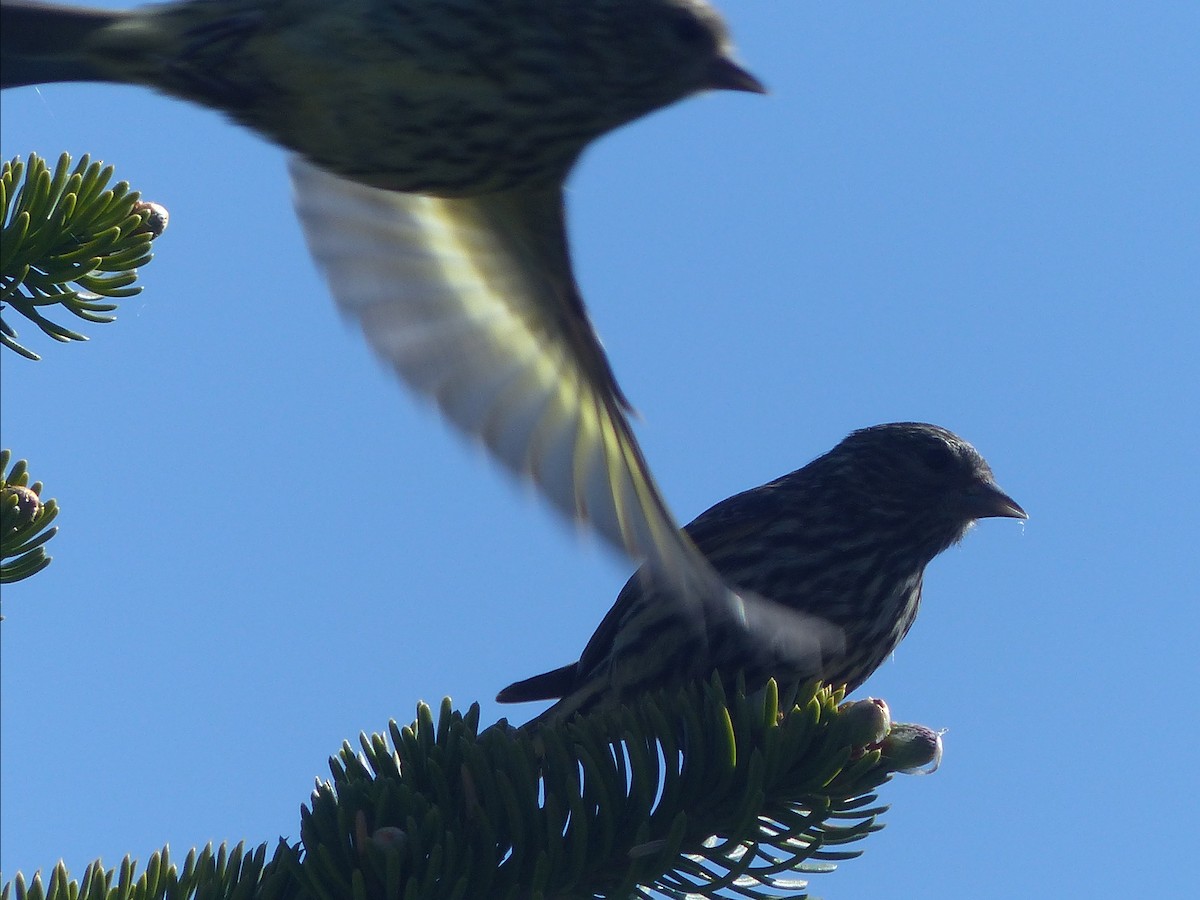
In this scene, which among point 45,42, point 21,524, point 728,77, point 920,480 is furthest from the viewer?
point 920,480

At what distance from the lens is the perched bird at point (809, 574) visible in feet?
11.6

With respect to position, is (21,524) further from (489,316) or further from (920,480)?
(920,480)

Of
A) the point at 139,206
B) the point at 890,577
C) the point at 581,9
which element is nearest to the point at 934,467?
the point at 890,577

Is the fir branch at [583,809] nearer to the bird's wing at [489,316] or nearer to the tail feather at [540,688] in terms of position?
the bird's wing at [489,316]

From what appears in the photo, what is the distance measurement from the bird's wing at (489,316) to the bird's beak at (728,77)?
0.43m

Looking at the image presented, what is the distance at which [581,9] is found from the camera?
9.35ft

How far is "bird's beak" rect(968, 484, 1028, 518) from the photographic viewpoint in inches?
185

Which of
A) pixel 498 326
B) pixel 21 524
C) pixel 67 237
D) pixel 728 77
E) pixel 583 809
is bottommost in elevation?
pixel 583 809

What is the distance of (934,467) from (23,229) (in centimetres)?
324

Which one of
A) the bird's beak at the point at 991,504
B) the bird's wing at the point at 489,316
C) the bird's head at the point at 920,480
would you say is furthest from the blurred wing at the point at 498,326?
the bird's beak at the point at 991,504

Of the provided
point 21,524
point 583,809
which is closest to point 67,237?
point 21,524

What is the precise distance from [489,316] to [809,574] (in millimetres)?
1137

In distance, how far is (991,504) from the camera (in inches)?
186

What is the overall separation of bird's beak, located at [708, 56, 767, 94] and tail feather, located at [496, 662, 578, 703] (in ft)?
5.31
